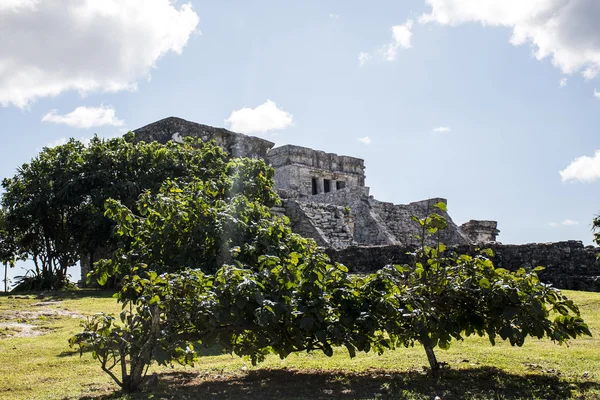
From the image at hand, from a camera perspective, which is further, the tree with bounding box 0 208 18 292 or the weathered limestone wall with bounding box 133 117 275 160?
the weathered limestone wall with bounding box 133 117 275 160

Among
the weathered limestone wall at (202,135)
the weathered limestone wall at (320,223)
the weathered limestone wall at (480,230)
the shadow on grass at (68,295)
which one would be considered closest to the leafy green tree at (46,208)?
the shadow on grass at (68,295)

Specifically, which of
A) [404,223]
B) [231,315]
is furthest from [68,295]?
[404,223]

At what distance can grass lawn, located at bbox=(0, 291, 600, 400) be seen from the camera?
474 cm

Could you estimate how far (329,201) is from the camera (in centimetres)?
2000

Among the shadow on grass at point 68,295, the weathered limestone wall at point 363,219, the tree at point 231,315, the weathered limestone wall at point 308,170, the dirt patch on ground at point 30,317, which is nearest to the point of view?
the tree at point 231,315

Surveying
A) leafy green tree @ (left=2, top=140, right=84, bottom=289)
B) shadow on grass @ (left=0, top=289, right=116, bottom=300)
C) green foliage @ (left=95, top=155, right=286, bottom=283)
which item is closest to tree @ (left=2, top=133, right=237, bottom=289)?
leafy green tree @ (left=2, top=140, right=84, bottom=289)

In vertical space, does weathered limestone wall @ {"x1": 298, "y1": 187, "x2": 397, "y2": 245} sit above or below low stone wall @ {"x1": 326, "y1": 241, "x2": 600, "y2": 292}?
above

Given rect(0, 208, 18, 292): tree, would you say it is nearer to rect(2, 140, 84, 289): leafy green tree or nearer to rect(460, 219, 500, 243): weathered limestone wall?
rect(2, 140, 84, 289): leafy green tree

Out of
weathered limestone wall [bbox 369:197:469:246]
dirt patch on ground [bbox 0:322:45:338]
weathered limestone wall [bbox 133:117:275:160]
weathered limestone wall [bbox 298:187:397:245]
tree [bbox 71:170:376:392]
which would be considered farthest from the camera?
weathered limestone wall [bbox 133:117:275:160]

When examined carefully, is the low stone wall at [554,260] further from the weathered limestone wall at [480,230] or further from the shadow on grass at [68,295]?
the weathered limestone wall at [480,230]

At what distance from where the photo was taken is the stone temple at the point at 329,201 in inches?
614

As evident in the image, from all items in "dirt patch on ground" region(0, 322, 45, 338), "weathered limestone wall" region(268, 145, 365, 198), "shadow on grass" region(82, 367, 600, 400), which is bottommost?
"shadow on grass" region(82, 367, 600, 400)

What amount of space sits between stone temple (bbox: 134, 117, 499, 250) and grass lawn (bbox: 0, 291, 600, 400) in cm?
687

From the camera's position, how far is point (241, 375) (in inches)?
225
